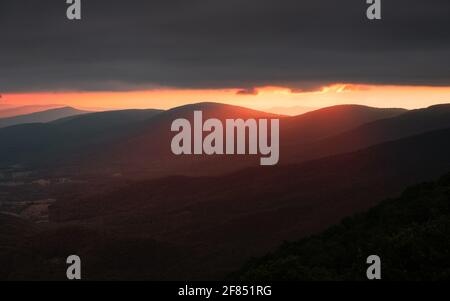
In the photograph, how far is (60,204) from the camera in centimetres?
12062

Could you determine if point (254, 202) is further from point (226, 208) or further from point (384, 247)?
point (384, 247)

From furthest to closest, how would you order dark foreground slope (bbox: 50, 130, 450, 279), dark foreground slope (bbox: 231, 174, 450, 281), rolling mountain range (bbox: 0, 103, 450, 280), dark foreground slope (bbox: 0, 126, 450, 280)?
dark foreground slope (bbox: 50, 130, 450, 279)
rolling mountain range (bbox: 0, 103, 450, 280)
dark foreground slope (bbox: 0, 126, 450, 280)
dark foreground slope (bbox: 231, 174, 450, 281)

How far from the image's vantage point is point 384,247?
20547 mm

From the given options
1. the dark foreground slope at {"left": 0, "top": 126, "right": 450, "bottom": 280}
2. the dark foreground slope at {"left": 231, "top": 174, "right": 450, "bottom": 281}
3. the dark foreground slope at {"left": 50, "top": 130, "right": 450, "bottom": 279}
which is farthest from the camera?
the dark foreground slope at {"left": 50, "top": 130, "right": 450, "bottom": 279}

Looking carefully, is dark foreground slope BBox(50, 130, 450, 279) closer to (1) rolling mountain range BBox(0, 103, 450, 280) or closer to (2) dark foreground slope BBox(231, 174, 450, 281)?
(1) rolling mountain range BBox(0, 103, 450, 280)

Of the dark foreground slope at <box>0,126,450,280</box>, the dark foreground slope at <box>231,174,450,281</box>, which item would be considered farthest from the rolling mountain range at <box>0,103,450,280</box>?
the dark foreground slope at <box>231,174,450,281</box>

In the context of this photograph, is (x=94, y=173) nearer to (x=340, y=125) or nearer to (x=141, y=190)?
(x=141, y=190)

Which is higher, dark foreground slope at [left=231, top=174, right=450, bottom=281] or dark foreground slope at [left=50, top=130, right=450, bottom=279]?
dark foreground slope at [left=50, top=130, right=450, bottom=279]

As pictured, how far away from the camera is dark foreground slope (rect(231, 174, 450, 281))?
61.5 ft

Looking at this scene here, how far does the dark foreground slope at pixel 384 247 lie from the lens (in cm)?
1873

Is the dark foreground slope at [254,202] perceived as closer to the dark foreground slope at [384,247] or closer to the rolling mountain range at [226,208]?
the rolling mountain range at [226,208]

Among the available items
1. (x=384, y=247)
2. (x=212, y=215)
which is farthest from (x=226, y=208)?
(x=384, y=247)

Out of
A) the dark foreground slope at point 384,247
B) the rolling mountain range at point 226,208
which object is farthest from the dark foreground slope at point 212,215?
the dark foreground slope at point 384,247
